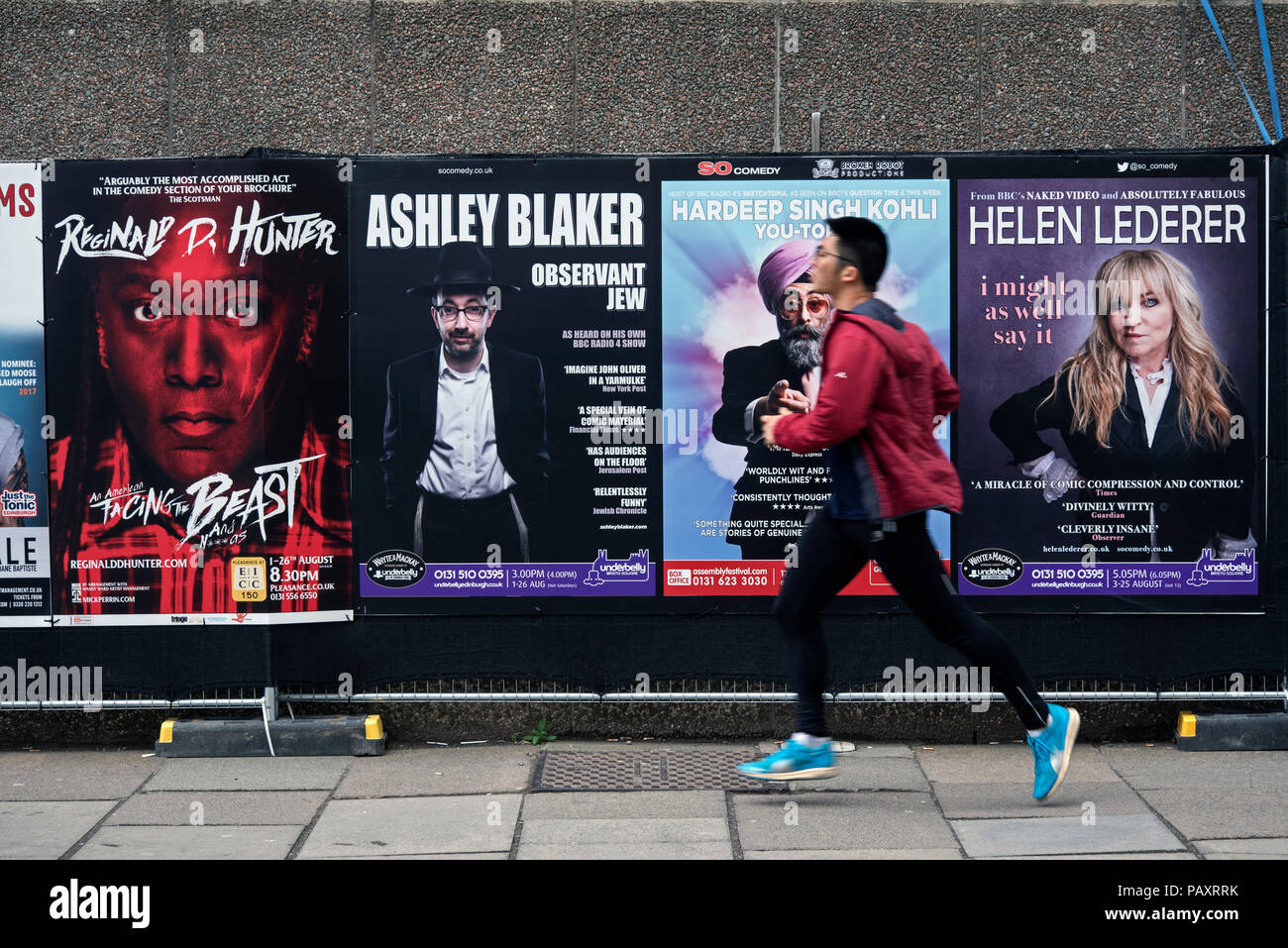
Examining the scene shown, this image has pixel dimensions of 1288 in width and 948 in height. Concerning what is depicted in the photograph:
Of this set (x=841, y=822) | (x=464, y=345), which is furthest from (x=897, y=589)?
(x=464, y=345)

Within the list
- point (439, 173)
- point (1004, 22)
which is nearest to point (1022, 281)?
point (1004, 22)

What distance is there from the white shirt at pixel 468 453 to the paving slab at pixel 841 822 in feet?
6.15

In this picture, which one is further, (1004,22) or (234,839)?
(1004,22)

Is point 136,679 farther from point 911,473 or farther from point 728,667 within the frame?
point 911,473

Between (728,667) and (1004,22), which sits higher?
(1004,22)

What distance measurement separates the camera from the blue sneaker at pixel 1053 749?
5.07 metres

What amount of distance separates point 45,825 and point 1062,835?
366 cm

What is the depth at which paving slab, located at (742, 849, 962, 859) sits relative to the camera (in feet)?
15.3

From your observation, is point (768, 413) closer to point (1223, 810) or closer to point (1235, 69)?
point (1223, 810)

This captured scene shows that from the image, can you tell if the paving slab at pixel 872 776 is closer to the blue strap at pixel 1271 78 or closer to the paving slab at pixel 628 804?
the paving slab at pixel 628 804

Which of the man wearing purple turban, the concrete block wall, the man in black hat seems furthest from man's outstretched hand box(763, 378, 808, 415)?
the concrete block wall

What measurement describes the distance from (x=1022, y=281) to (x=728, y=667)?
217 centimetres

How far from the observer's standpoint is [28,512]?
6336mm

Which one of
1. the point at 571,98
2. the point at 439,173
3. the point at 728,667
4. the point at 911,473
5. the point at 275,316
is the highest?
the point at 571,98
